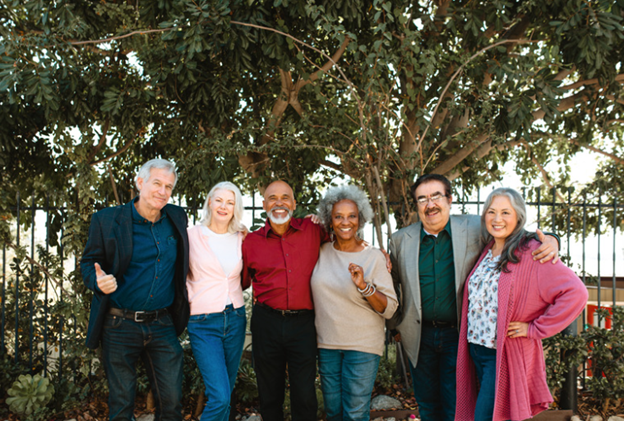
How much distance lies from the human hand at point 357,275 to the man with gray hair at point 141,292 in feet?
3.49

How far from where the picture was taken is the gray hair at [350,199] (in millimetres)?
3074

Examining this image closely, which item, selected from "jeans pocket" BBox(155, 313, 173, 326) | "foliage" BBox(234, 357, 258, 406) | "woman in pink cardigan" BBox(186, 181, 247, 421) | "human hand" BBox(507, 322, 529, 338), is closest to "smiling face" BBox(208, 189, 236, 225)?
"woman in pink cardigan" BBox(186, 181, 247, 421)

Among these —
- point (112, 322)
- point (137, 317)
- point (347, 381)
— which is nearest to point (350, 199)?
point (347, 381)

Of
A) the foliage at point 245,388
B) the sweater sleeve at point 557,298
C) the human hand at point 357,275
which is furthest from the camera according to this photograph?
the foliage at point 245,388

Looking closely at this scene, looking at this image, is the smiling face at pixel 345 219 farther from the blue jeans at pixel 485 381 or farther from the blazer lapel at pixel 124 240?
the blazer lapel at pixel 124 240

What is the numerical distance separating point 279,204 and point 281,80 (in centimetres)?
301

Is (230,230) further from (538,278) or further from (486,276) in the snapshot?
(538,278)

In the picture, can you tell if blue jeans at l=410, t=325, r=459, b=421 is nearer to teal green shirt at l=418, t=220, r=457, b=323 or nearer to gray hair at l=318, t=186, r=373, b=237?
teal green shirt at l=418, t=220, r=457, b=323

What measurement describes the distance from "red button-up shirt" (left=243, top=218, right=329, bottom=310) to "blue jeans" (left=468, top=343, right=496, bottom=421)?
3.42 feet

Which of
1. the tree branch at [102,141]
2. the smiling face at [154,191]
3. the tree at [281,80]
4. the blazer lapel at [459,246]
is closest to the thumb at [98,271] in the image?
the smiling face at [154,191]

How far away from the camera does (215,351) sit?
3.02m

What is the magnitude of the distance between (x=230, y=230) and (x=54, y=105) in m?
2.08

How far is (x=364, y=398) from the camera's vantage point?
290 centimetres

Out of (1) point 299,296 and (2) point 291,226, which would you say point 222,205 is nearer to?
(2) point 291,226
